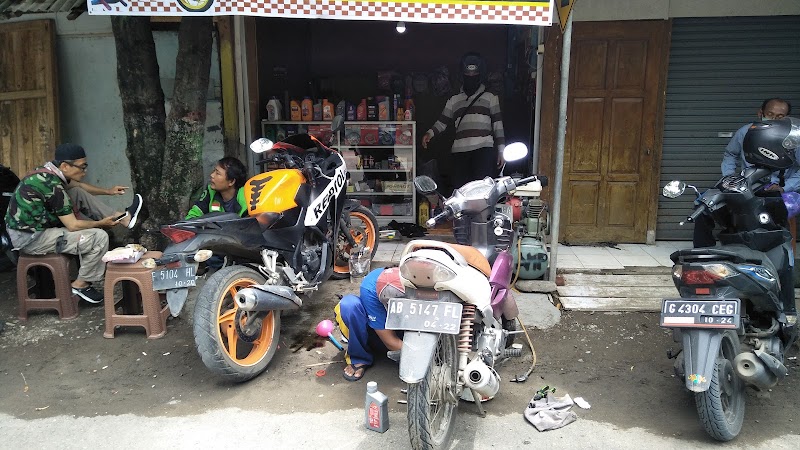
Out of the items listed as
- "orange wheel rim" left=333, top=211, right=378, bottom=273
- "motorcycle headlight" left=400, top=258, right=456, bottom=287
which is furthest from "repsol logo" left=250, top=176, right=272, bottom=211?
"motorcycle headlight" left=400, top=258, right=456, bottom=287

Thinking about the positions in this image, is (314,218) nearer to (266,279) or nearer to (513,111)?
(266,279)

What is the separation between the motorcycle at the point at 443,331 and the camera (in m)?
2.76

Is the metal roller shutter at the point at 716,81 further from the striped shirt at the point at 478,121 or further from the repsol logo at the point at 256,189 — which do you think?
the repsol logo at the point at 256,189

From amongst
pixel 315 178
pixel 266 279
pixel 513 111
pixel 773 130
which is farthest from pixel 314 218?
pixel 513 111

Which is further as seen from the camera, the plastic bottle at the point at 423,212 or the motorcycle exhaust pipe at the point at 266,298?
the plastic bottle at the point at 423,212

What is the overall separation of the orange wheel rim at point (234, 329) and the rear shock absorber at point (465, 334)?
1493 millimetres

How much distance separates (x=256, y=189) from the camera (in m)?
4.34

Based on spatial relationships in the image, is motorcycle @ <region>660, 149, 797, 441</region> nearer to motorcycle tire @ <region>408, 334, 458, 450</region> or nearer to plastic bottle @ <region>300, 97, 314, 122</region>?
motorcycle tire @ <region>408, 334, 458, 450</region>

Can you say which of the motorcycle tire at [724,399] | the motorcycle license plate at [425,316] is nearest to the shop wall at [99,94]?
the motorcycle license plate at [425,316]

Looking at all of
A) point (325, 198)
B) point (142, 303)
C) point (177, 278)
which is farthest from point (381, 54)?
point (177, 278)

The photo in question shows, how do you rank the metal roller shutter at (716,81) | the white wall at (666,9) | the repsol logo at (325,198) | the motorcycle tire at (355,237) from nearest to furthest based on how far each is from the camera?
the repsol logo at (325,198), the motorcycle tire at (355,237), the white wall at (666,9), the metal roller shutter at (716,81)

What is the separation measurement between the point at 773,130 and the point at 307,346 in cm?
349

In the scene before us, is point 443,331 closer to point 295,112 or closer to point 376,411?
point 376,411

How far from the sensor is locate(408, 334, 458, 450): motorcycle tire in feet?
9.00
